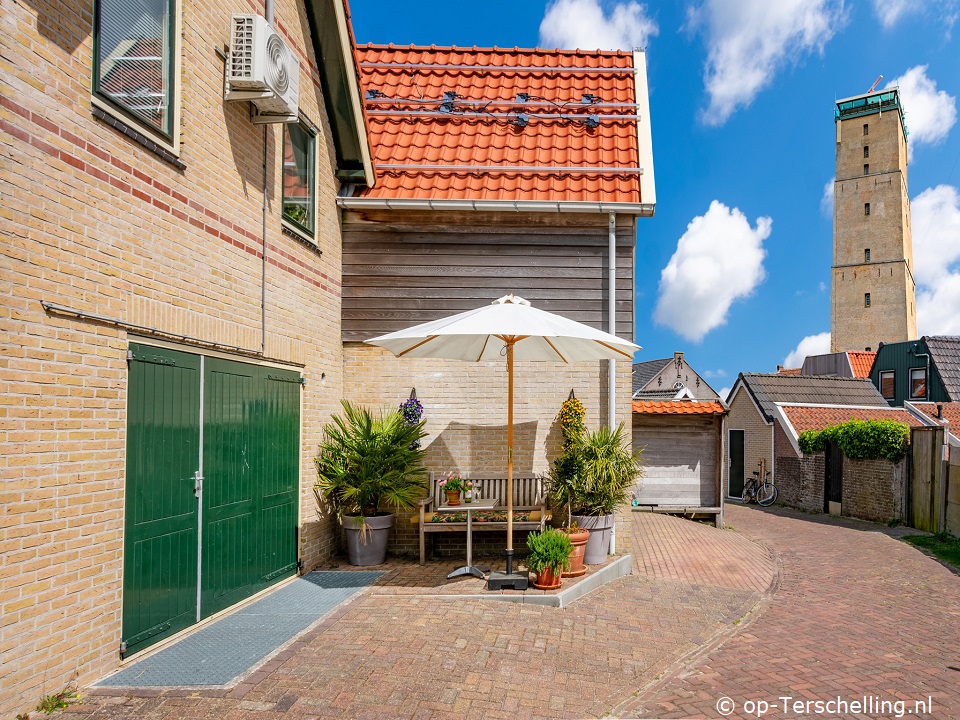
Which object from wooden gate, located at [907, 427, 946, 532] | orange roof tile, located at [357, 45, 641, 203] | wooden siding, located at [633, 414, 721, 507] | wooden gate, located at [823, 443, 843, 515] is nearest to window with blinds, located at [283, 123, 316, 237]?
orange roof tile, located at [357, 45, 641, 203]

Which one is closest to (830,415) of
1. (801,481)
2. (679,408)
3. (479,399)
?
(801,481)

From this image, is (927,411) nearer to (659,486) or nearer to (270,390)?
(659,486)

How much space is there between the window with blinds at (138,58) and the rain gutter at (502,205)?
3701 millimetres

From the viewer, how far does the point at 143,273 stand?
5.18 m

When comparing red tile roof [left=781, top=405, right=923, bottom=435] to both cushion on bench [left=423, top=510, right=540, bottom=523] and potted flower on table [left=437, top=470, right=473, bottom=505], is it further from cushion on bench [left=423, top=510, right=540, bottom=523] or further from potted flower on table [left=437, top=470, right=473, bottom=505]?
potted flower on table [left=437, top=470, right=473, bottom=505]

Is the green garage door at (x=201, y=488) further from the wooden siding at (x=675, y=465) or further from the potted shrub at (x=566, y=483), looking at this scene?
the wooden siding at (x=675, y=465)

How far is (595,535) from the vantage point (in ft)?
28.0

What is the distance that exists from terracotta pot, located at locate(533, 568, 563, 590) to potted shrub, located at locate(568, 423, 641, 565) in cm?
137

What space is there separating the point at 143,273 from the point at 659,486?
38.1ft

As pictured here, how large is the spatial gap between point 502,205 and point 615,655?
5.96m

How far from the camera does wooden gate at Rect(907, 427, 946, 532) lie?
13.9m

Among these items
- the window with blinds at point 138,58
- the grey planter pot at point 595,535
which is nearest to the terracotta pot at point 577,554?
the grey planter pot at point 595,535

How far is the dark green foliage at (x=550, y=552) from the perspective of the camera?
7.18m

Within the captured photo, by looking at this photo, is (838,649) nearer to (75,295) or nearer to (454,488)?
(454,488)
